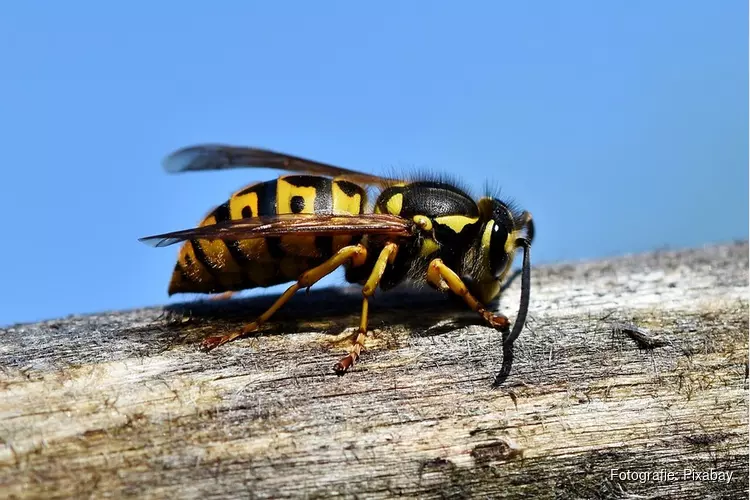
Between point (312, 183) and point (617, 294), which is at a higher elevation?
point (312, 183)

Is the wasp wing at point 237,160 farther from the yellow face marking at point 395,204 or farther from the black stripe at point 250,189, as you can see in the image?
the black stripe at point 250,189

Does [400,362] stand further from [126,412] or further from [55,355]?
[55,355]

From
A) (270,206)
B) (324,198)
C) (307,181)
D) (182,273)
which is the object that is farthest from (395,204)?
(182,273)

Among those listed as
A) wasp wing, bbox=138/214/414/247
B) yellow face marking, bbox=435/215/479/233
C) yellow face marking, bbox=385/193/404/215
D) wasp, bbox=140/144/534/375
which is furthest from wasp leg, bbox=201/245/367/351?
yellow face marking, bbox=435/215/479/233

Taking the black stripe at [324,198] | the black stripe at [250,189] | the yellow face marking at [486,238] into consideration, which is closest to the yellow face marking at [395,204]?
the black stripe at [324,198]

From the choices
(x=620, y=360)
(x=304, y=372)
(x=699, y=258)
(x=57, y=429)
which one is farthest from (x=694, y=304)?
(x=57, y=429)

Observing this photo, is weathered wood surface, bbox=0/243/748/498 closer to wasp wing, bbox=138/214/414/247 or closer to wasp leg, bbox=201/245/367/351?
wasp leg, bbox=201/245/367/351
